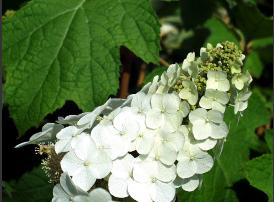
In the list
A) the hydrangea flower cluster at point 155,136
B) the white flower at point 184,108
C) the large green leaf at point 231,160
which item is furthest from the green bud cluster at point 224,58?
the large green leaf at point 231,160

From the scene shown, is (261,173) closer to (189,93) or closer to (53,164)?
(189,93)

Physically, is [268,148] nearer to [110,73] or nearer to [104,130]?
[110,73]

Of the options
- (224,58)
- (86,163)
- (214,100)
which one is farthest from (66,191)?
(224,58)

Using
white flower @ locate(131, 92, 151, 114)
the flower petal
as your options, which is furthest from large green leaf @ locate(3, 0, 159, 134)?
the flower petal

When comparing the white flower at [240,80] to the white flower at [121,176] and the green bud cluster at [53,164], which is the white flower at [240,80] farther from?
the green bud cluster at [53,164]

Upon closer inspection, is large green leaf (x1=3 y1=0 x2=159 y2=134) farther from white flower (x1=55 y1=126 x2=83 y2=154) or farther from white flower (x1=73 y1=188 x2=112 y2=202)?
white flower (x1=73 y1=188 x2=112 y2=202)

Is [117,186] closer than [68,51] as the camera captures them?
Yes

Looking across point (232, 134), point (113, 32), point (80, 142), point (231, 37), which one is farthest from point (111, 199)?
point (231, 37)
